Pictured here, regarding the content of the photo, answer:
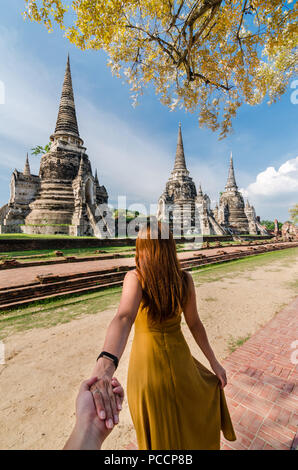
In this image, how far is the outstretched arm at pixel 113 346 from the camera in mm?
849

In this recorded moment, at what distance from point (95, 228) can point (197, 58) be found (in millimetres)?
16062

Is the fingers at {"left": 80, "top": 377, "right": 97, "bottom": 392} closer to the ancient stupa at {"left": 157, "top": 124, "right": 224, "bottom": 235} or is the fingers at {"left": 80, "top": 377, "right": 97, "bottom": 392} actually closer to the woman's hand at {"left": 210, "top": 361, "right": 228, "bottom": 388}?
the woman's hand at {"left": 210, "top": 361, "right": 228, "bottom": 388}

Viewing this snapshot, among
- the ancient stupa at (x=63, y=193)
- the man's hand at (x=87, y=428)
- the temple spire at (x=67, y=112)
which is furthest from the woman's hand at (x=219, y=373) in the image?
the temple spire at (x=67, y=112)

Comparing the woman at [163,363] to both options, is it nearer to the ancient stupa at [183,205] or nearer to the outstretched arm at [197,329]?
the outstretched arm at [197,329]

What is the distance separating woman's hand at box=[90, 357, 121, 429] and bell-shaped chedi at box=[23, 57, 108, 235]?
1936cm

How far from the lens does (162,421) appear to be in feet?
4.06

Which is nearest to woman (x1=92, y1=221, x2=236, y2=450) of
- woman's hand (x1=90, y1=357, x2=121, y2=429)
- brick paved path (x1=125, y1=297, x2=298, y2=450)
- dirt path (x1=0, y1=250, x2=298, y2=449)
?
woman's hand (x1=90, y1=357, x2=121, y2=429)

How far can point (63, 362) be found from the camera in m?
2.88

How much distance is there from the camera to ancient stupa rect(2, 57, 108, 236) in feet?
65.8

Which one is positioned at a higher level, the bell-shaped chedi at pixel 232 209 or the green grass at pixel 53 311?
the bell-shaped chedi at pixel 232 209

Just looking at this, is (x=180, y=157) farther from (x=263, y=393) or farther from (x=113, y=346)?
(x=113, y=346)

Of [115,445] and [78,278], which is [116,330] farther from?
[78,278]

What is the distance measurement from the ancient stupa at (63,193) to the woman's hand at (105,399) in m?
19.1

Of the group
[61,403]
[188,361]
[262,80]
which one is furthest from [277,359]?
[262,80]
